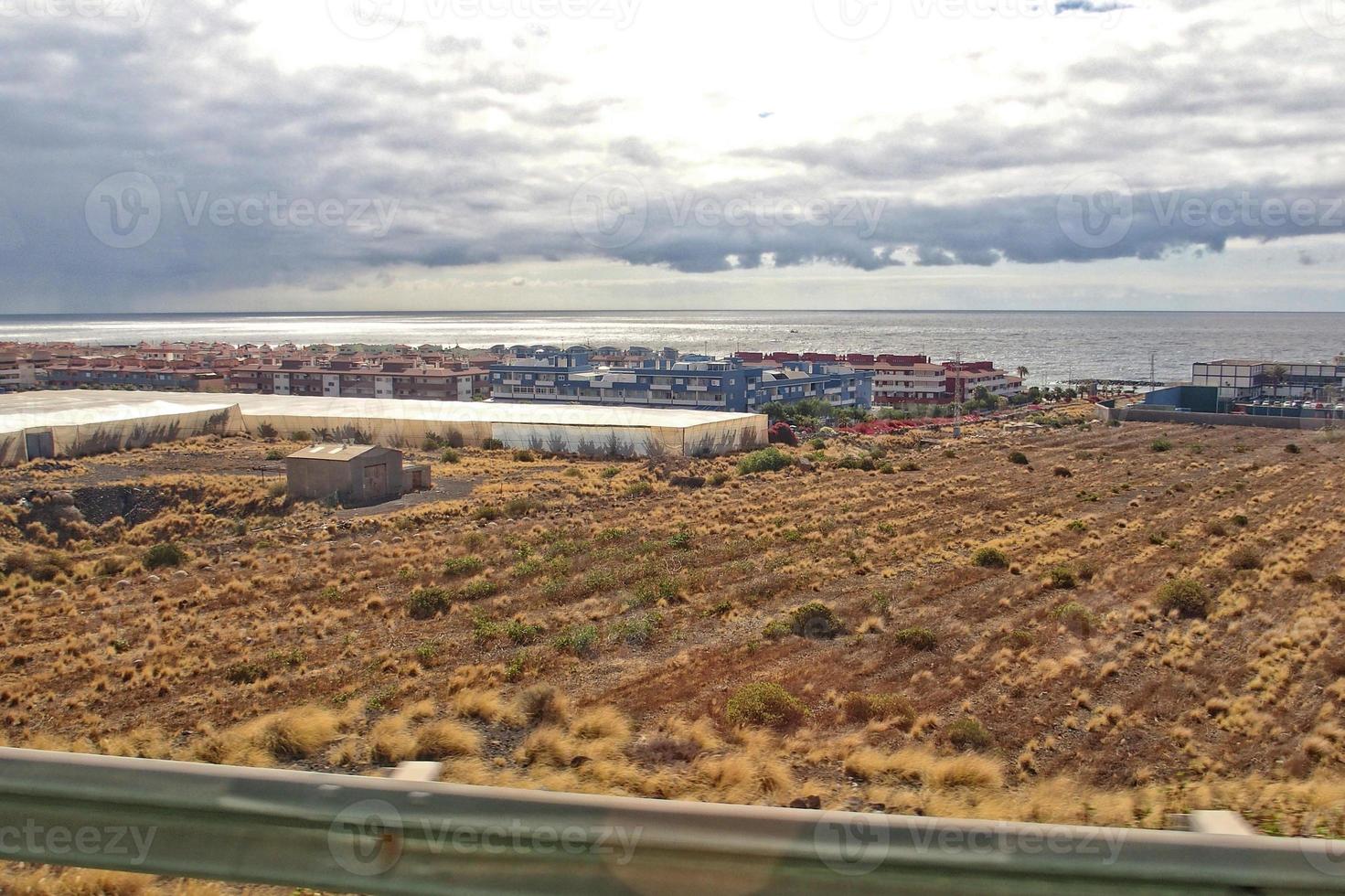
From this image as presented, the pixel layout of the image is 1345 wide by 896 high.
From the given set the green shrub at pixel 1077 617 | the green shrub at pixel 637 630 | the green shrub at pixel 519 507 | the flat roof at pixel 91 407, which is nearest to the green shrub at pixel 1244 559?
the green shrub at pixel 1077 617

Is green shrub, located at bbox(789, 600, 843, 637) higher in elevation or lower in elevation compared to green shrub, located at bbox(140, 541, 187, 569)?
higher

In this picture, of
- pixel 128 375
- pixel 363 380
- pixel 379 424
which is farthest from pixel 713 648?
pixel 128 375

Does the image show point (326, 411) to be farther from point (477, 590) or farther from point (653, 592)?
point (653, 592)

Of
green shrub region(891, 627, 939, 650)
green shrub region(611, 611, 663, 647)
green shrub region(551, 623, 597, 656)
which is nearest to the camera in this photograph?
green shrub region(551, 623, 597, 656)

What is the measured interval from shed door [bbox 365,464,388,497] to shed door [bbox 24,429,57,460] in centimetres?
1263

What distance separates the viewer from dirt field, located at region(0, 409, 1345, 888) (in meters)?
5.16

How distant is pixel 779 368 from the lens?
68.8 meters

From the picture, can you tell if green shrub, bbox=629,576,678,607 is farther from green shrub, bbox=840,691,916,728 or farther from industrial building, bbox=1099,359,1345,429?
industrial building, bbox=1099,359,1345,429

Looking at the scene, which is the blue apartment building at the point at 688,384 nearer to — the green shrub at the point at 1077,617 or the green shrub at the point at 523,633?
the green shrub at the point at 1077,617

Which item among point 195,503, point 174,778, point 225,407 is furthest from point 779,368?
point 174,778

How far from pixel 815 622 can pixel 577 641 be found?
3014mm

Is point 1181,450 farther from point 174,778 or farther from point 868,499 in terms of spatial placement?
point 174,778

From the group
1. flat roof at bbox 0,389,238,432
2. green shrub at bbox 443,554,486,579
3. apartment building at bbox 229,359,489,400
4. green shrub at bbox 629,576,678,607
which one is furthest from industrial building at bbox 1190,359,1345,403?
green shrub at bbox 443,554,486,579

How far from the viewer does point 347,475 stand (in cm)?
2286
